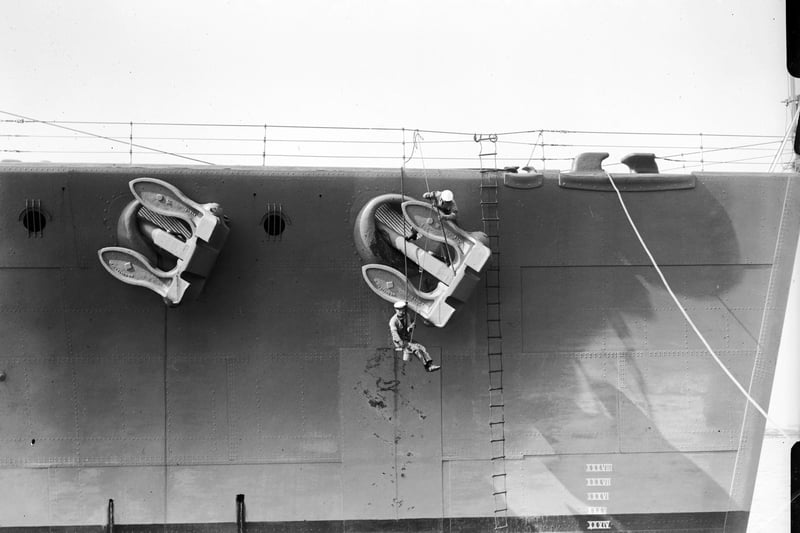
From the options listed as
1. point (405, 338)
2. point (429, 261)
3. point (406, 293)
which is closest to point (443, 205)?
point (429, 261)

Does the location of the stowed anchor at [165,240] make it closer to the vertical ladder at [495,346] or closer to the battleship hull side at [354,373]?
the battleship hull side at [354,373]

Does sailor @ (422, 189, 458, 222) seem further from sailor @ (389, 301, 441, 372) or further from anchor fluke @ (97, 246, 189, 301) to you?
anchor fluke @ (97, 246, 189, 301)

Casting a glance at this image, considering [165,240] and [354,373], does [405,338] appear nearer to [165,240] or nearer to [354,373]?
[354,373]

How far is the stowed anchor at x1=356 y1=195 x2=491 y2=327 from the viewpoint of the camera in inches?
289

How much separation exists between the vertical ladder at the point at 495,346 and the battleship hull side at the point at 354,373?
0.33 ft

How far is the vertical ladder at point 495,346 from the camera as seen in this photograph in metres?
7.84

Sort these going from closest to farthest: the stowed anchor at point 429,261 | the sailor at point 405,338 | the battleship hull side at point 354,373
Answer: the sailor at point 405,338, the stowed anchor at point 429,261, the battleship hull side at point 354,373

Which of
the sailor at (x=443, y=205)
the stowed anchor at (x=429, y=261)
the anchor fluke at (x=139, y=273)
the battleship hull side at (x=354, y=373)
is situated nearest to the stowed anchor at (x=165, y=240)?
the anchor fluke at (x=139, y=273)

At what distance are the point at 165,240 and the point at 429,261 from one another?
3323 millimetres

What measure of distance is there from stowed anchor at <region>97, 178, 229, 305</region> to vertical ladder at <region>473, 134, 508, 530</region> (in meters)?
3.55

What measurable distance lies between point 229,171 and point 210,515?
181 inches

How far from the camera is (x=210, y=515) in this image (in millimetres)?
7652

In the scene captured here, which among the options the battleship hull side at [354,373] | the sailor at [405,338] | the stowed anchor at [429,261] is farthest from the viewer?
the battleship hull side at [354,373]

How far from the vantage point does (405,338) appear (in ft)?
23.9
